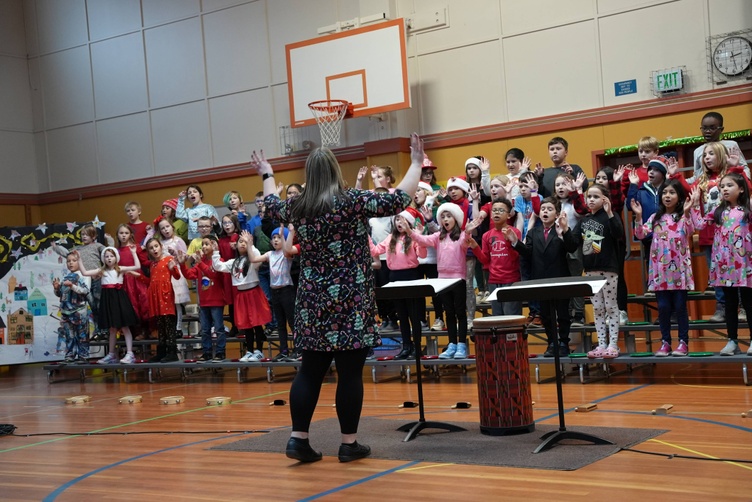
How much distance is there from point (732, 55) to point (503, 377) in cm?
688

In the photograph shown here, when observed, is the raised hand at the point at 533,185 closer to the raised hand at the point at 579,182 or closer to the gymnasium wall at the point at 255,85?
the raised hand at the point at 579,182

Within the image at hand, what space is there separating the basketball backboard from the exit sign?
324 centimetres

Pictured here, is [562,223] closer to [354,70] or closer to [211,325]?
[211,325]

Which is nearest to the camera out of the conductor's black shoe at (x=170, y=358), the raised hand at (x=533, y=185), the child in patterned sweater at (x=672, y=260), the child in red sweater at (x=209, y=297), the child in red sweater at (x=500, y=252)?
the child in patterned sweater at (x=672, y=260)

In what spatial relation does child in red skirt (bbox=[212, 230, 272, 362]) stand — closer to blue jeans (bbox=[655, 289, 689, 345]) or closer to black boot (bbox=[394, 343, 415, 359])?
black boot (bbox=[394, 343, 415, 359])

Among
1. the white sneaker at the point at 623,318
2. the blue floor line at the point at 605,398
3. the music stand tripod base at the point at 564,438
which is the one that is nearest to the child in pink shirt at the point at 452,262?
the white sneaker at the point at 623,318

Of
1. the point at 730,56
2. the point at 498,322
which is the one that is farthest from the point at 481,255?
the point at 730,56

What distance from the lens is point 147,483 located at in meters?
4.64

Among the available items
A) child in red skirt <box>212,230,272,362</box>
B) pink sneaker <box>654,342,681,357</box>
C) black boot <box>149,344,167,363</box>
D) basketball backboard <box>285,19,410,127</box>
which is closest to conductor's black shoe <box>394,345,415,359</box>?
child in red skirt <box>212,230,272,362</box>

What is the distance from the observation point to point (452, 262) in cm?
807

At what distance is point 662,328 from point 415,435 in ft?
9.13

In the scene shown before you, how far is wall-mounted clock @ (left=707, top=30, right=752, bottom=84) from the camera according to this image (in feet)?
33.2

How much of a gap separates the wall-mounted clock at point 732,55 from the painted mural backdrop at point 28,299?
354 inches

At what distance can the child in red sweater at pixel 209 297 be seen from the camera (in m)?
9.50
